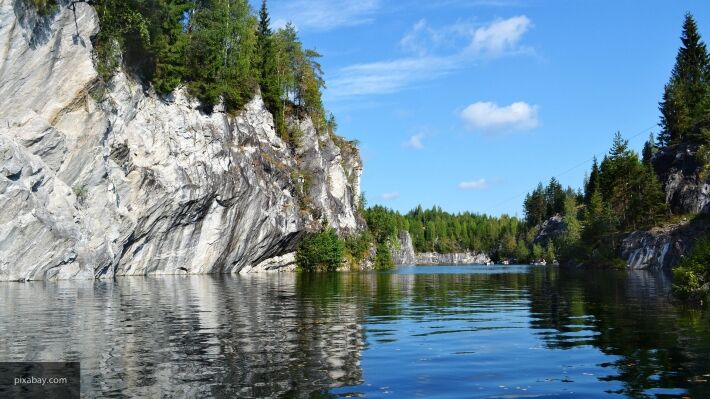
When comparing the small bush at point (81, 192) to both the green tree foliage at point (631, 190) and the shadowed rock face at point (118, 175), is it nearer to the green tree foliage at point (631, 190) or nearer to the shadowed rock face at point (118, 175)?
the shadowed rock face at point (118, 175)

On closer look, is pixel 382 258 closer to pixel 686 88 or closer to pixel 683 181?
pixel 683 181

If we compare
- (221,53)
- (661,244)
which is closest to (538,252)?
(661,244)

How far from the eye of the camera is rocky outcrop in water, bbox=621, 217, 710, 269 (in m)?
78.4

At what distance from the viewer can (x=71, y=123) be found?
50.2m

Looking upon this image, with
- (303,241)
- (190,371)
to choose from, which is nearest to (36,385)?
(190,371)

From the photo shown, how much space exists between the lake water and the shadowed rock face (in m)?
18.8

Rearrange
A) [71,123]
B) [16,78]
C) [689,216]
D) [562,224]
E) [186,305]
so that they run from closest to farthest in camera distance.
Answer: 1. [186,305]
2. [16,78]
3. [71,123]
4. [689,216]
5. [562,224]

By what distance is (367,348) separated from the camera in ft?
51.9

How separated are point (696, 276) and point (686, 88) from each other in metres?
99.6

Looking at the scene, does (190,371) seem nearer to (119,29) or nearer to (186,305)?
(186,305)

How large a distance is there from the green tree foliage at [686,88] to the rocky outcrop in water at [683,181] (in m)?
5.88

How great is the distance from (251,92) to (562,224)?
4703 inches

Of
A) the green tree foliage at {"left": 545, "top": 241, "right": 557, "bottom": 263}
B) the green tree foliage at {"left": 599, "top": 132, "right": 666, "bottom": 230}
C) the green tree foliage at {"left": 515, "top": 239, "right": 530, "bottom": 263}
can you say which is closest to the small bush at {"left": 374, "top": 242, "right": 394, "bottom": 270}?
the green tree foliage at {"left": 599, "top": 132, "right": 666, "bottom": 230}

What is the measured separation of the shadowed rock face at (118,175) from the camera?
147 feet
